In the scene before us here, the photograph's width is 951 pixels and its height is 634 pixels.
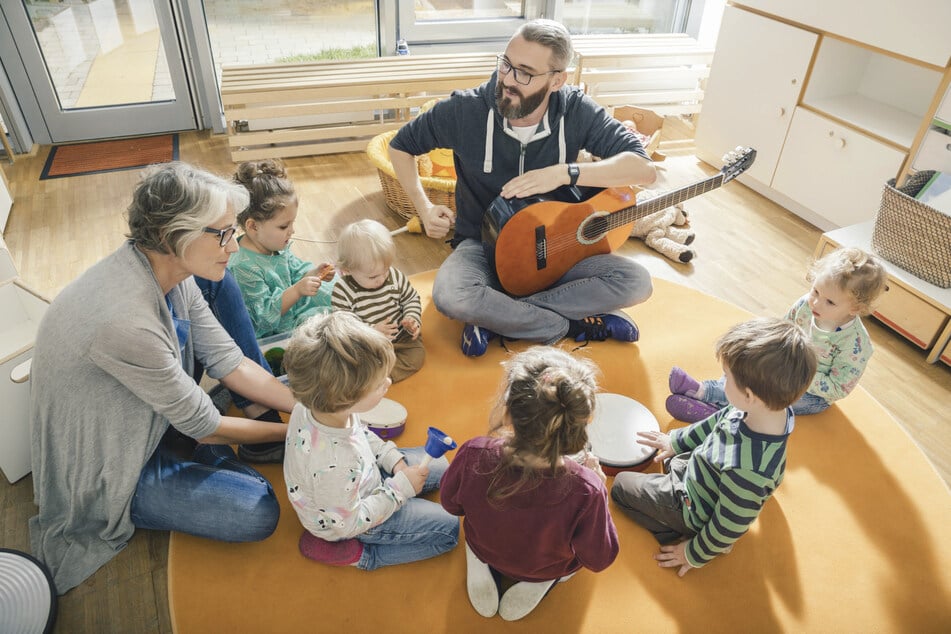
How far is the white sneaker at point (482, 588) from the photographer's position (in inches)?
55.8

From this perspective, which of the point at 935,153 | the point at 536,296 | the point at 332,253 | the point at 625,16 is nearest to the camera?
the point at 536,296

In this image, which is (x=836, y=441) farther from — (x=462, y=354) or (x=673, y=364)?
(x=462, y=354)

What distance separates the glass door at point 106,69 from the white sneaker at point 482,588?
3.31 meters

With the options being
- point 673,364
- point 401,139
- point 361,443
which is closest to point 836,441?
point 673,364

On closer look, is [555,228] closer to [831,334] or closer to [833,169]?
[831,334]

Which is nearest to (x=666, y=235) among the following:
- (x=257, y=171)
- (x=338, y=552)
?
(x=257, y=171)

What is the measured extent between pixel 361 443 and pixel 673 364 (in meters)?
1.17

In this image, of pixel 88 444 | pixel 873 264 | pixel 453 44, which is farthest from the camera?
pixel 453 44

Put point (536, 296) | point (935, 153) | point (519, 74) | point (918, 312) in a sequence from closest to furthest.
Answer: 1. point (519, 74)
2. point (536, 296)
3. point (918, 312)
4. point (935, 153)

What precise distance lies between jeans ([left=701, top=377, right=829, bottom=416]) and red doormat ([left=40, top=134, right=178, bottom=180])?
2925mm

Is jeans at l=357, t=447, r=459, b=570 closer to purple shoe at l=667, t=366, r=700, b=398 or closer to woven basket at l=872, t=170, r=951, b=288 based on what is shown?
purple shoe at l=667, t=366, r=700, b=398

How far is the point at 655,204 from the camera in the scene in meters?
2.26

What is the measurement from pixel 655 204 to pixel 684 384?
683 mm

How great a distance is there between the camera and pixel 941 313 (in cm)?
225
